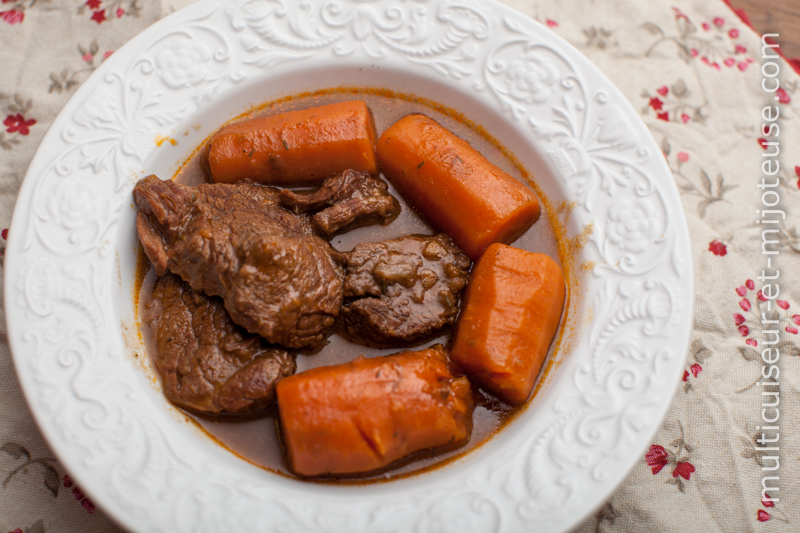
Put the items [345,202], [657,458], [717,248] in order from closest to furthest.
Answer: [345,202] → [657,458] → [717,248]

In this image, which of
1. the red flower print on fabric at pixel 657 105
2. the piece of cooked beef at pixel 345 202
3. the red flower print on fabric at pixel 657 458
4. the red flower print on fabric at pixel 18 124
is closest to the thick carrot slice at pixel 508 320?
the piece of cooked beef at pixel 345 202

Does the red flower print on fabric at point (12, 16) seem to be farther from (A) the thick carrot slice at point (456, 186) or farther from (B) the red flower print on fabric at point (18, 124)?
(A) the thick carrot slice at point (456, 186)

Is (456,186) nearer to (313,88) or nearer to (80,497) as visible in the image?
(313,88)

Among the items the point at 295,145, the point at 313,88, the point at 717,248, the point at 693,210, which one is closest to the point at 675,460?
the point at 717,248

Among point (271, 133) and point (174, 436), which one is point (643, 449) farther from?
point (271, 133)

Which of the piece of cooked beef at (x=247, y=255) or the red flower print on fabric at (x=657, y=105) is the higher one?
the red flower print on fabric at (x=657, y=105)

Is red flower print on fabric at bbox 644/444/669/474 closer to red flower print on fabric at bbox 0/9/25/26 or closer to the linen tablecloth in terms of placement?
the linen tablecloth

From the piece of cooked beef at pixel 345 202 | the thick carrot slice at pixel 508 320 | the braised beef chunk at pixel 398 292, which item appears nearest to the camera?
the thick carrot slice at pixel 508 320
